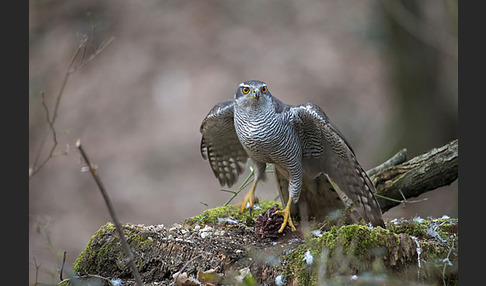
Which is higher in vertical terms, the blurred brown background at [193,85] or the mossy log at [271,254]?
the blurred brown background at [193,85]

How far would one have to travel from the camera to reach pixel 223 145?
576cm

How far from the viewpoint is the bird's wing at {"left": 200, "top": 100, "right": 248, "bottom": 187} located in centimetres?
529

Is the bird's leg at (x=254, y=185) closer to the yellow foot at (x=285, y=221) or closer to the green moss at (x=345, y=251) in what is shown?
the yellow foot at (x=285, y=221)

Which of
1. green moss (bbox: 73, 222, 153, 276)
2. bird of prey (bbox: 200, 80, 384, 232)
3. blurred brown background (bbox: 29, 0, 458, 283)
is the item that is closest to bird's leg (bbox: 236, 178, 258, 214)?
bird of prey (bbox: 200, 80, 384, 232)

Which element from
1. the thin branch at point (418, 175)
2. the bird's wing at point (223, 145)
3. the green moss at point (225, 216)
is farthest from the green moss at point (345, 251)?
the bird's wing at point (223, 145)

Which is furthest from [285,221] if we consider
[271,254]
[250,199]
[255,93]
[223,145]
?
[223,145]

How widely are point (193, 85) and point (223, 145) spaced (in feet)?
19.4

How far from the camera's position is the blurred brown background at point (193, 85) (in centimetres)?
851

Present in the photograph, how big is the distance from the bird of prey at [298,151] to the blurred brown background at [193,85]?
7.83ft

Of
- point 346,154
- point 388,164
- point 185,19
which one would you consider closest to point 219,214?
point 346,154

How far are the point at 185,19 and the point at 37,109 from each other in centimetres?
405

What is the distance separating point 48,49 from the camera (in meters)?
12.8

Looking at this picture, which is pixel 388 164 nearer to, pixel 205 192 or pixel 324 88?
pixel 205 192

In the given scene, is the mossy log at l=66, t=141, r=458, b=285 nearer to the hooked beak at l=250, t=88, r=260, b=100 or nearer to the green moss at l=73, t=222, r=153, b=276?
the green moss at l=73, t=222, r=153, b=276
